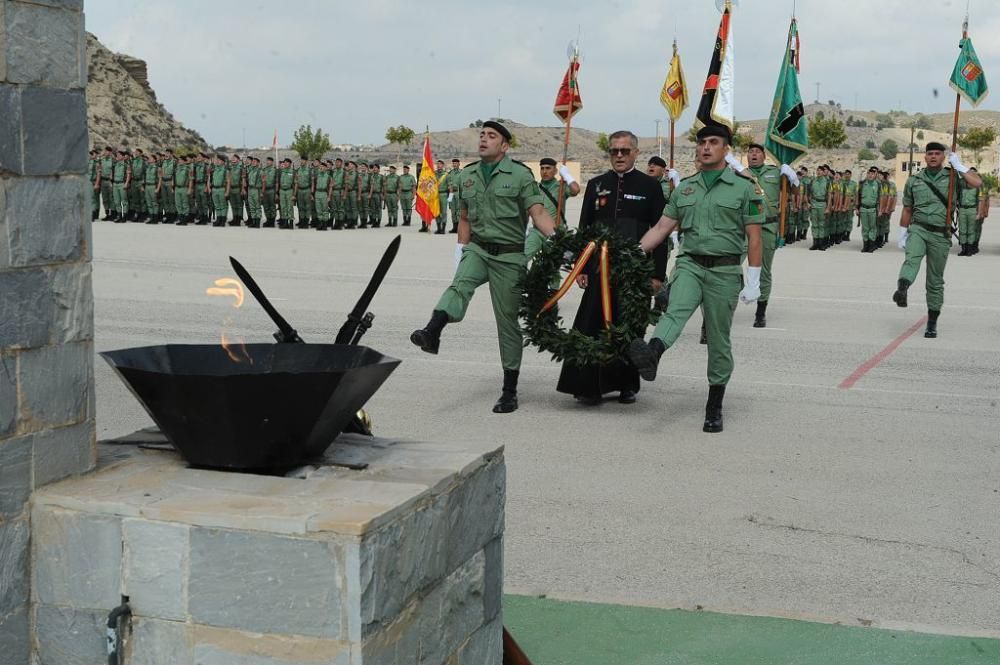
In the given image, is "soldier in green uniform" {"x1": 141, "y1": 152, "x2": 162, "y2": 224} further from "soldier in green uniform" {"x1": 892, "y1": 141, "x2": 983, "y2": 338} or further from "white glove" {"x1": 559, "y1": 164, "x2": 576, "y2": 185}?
"soldier in green uniform" {"x1": 892, "y1": 141, "x2": 983, "y2": 338}

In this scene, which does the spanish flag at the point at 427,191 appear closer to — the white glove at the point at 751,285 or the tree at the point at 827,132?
the white glove at the point at 751,285

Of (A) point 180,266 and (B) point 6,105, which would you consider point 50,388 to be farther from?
(A) point 180,266

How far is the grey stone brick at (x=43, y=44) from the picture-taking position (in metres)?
3.03

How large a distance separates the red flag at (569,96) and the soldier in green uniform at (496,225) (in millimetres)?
3228

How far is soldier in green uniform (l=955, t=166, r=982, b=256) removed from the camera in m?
23.1

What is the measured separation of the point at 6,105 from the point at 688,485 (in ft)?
13.8

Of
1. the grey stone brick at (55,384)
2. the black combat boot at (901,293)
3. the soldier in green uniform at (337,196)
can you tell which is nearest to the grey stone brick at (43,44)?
the grey stone brick at (55,384)

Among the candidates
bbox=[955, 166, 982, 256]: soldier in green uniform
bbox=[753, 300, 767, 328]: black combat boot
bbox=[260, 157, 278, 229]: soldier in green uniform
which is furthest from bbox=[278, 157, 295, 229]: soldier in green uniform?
bbox=[753, 300, 767, 328]: black combat boot

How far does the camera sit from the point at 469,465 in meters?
3.46

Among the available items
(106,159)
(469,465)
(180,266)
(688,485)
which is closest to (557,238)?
(688,485)

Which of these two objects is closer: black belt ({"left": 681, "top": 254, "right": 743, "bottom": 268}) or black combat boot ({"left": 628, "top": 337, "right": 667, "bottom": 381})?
black combat boot ({"left": 628, "top": 337, "right": 667, "bottom": 381})

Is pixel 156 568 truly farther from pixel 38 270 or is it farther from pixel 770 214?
pixel 770 214

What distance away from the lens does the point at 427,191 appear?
28344 millimetres

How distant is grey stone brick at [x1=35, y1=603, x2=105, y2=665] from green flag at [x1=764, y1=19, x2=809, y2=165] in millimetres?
9793
